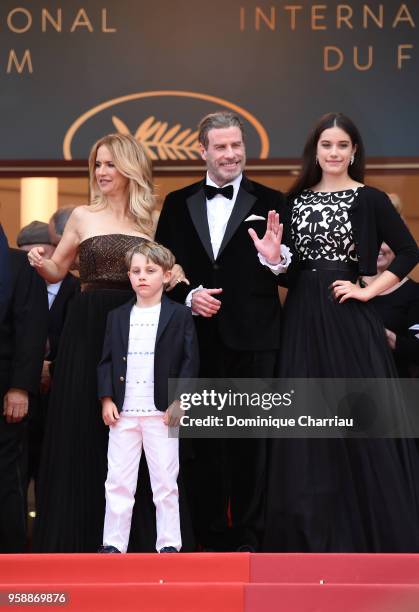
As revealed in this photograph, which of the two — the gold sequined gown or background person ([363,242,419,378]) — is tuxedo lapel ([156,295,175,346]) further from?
background person ([363,242,419,378])

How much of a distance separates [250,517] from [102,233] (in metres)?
1.49

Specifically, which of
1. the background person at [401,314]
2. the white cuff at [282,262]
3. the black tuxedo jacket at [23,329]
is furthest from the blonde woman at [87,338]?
the background person at [401,314]

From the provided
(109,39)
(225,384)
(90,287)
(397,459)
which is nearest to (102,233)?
→ (90,287)

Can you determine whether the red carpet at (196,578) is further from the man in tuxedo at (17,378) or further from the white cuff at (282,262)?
the white cuff at (282,262)

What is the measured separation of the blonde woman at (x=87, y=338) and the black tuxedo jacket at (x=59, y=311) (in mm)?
559

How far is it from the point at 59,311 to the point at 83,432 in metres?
0.98

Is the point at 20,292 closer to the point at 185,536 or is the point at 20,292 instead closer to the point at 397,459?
the point at 185,536

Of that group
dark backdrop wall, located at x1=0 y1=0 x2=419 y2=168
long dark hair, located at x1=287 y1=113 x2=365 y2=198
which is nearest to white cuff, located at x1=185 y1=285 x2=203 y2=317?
long dark hair, located at x1=287 y1=113 x2=365 y2=198

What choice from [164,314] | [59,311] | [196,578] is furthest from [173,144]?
[196,578]

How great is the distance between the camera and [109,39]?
28.2 feet

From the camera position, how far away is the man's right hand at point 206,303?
6.01m

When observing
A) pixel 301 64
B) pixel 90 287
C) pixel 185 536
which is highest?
pixel 301 64

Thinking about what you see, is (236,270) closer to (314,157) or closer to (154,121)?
(314,157)

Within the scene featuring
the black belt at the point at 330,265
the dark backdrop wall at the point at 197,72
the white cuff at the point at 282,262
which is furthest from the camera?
the dark backdrop wall at the point at 197,72
